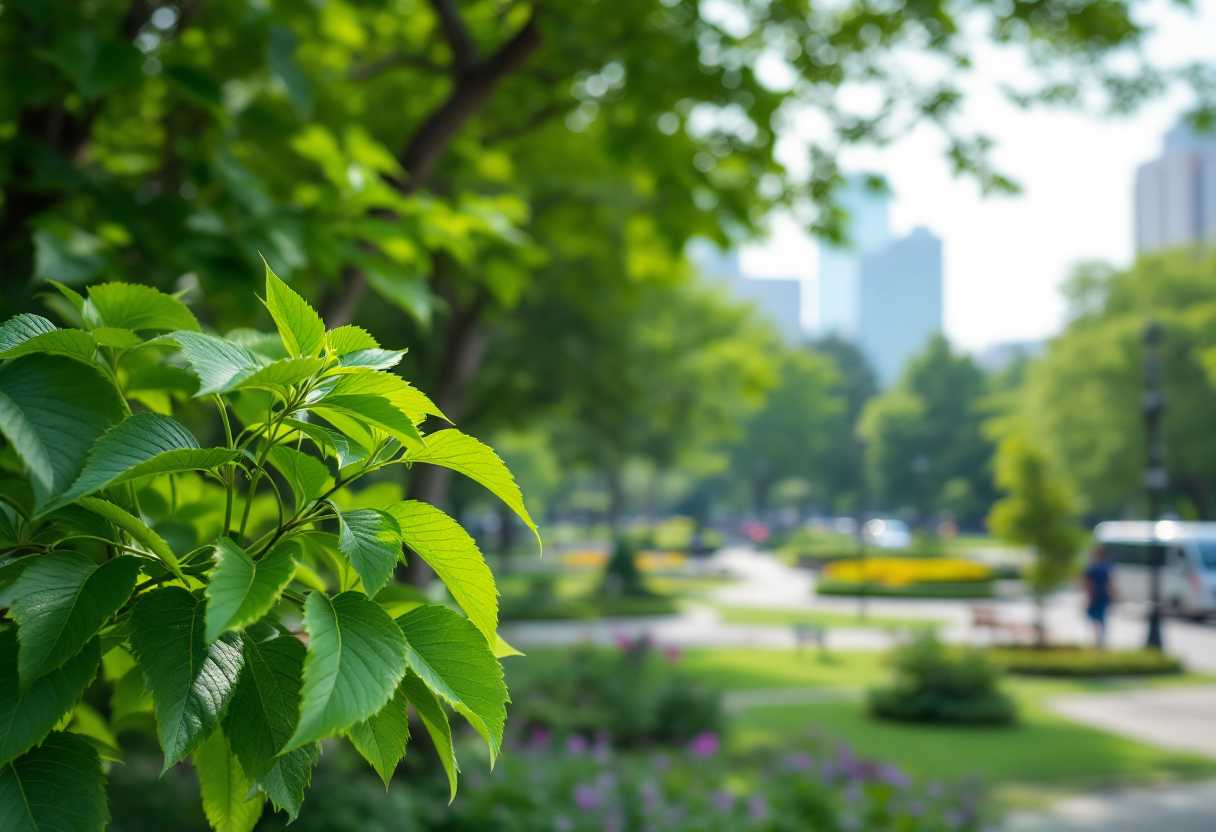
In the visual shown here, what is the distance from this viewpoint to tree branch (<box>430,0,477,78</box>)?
3.92 meters

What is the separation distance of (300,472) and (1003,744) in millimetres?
10572

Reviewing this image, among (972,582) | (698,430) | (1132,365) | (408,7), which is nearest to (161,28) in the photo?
(408,7)

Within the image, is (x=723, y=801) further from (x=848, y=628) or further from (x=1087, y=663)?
(x=848, y=628)

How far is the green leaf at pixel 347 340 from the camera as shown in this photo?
0.80 m

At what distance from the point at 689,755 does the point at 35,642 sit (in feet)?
24.2

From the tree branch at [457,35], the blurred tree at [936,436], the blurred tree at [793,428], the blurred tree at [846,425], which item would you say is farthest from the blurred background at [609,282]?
the blurred tree at [846,425]

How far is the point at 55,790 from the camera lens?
29.6 inches

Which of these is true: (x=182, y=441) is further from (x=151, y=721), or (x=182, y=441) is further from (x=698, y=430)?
(x=698, y=430)

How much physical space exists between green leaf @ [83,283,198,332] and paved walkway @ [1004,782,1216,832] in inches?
275

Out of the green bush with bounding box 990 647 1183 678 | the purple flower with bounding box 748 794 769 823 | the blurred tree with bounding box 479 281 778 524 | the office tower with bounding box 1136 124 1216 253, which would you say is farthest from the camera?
the office tower with bounding box 1136 124 1216 253

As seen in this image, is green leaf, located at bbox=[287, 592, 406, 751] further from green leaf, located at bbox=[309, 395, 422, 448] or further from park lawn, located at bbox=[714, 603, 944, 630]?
park lawn, located at bbox=[714, 603, 944, 630]

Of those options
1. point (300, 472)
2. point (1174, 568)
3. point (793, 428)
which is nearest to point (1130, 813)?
point (300, 472)

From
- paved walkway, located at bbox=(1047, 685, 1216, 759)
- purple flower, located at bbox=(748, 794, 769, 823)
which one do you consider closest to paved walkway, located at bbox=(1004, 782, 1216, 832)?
paved walkway, located at bbox=(1047, 685, 1216, 759)

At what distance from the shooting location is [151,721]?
1413 millimetres
